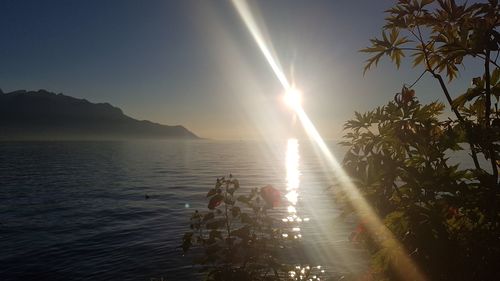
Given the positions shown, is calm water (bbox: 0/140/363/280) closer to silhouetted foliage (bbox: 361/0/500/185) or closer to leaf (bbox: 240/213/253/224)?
leaf (bbox: 240/213/253/224)

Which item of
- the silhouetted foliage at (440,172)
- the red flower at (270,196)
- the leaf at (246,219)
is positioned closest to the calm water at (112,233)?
the red flower at (270,196)

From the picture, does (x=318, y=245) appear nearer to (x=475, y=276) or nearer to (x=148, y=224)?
(x=148, y=224)

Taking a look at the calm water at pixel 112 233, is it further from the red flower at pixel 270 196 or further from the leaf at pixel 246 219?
the leaf at pixel 246 219

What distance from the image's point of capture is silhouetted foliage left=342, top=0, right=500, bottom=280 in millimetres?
3236

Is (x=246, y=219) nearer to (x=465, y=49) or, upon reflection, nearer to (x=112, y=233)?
(x=465, y=49)

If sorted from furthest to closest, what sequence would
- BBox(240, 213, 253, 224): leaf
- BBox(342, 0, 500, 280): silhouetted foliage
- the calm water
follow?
the calm water
BBox(240, 213, 253, 224): leaf
BBox(342, 0, 500, 280): silhouetted foliage

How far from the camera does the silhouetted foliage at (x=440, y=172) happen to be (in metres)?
3.24

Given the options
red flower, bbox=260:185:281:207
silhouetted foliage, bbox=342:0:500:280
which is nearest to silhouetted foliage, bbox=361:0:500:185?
silhouetted foliage, bbox=342:0:500:280

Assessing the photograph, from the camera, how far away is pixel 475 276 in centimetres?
327

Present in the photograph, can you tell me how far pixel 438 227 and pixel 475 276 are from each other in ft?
1.86

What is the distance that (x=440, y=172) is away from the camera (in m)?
3.24

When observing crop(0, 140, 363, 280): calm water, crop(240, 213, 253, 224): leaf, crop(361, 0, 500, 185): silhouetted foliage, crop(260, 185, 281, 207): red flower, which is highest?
crop(361, 0, 500, 185): silhouetted foliage

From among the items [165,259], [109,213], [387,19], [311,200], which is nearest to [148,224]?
[109,213]

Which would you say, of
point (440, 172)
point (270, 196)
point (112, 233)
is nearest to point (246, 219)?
point (270, 196)
